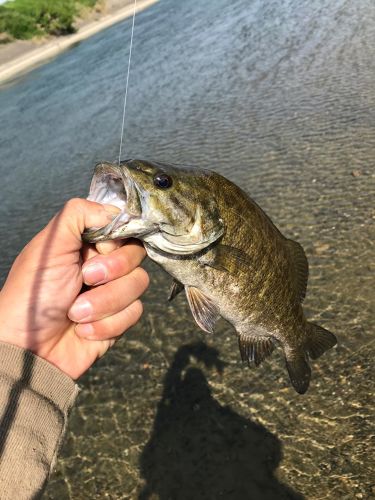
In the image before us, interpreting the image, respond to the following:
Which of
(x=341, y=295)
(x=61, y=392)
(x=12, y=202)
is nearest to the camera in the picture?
(x=61, y=392)

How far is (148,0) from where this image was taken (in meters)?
50.3

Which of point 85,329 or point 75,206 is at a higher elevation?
point 75,206

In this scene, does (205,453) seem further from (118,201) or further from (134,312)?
(118,201)

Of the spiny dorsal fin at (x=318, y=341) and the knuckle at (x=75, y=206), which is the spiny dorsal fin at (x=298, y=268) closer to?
the spiny dorsal fin at (x=318, y=341)

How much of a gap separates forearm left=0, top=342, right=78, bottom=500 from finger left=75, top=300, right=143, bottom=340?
0.40 m

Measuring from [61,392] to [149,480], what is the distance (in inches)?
114

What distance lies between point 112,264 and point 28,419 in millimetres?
1037

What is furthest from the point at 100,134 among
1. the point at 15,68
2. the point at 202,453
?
the point at 15,68

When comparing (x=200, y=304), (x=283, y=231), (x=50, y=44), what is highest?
(x=200, y=304)

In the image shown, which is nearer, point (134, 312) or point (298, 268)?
point (134, 312)

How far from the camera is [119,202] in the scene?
2869 mm

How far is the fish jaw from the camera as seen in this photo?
2.71 meters

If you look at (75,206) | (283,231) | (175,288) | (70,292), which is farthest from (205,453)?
(283,231)

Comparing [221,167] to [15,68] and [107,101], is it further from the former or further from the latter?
[15,68]
